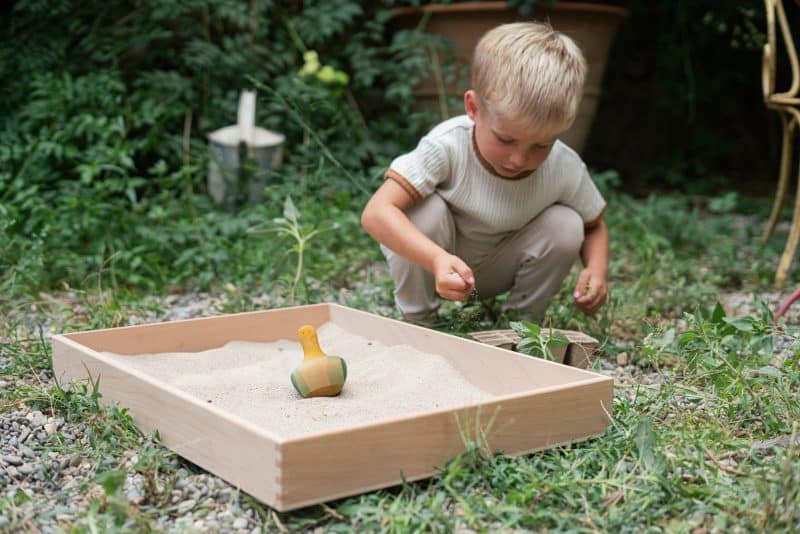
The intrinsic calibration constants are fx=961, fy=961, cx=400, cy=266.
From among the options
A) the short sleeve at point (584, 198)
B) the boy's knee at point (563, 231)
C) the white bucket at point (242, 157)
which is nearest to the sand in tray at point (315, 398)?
the boy's knee at point (563, 231)

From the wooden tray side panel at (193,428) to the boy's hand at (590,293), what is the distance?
1169mm

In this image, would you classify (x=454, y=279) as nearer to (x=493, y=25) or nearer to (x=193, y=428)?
(x=193, y=428)

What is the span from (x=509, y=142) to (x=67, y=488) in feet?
4.13

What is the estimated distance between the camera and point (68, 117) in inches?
168

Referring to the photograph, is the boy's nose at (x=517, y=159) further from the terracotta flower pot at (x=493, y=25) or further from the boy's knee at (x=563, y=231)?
the terracotta flower pot at (x=493, y=25)

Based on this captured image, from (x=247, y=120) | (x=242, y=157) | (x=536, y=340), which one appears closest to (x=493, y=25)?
(x=247, y=120)

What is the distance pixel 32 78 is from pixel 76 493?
3.17m

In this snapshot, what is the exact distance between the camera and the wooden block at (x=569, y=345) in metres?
2.26

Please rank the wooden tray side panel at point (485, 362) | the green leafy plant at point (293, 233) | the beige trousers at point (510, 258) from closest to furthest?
1. the wooden tray side panel at point (485, 362)
2. the beige trousers at point (510, 258)
3. the green leafy plant at point (293, 233)

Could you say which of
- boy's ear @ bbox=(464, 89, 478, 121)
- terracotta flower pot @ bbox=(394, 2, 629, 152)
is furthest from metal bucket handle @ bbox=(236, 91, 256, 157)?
boy's ear @ bbox=(464, 89, 478, 121)

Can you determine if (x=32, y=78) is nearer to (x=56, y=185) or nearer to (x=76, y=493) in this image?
(x=56, y=185)

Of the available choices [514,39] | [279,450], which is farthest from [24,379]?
[514,39]

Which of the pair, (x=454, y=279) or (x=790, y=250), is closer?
(x=454, y=279)

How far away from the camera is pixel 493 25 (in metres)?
4.86
